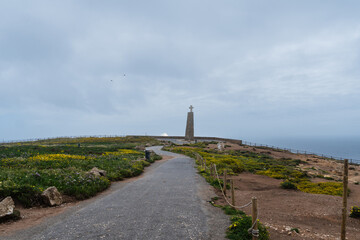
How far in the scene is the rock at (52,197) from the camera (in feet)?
32.3

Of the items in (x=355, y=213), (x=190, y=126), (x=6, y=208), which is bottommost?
(x=355, y=213)

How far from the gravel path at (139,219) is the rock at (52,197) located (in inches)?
46.3

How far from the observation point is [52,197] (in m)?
10.0

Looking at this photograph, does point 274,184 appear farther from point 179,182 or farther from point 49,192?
point 49,192

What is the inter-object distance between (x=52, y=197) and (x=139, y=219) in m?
4.89

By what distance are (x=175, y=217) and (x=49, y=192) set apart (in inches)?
245

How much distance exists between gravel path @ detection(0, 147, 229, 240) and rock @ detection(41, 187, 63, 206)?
46.3 inches

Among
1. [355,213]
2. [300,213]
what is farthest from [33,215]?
[355,213]

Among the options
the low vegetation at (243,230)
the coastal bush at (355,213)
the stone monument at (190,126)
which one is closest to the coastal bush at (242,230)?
the low vegetation at (243,230)

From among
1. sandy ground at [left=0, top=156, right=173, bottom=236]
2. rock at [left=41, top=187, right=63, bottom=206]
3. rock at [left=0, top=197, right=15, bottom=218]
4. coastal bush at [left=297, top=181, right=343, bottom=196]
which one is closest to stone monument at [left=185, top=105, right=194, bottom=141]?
coastal bush at [left=297, top=181, right=343, bottom=196]

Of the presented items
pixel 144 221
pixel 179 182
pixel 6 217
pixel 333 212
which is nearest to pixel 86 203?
pixel 6 217

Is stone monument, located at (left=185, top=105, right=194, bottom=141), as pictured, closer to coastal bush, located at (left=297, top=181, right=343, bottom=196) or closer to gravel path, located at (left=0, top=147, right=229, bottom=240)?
coastal bush, located at (left=297, top=181, right=343, bottom=196)

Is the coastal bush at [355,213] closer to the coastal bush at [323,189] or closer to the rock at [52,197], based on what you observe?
the coastal bush at [323,189]

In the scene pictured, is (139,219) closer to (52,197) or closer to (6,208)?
(52,197)
